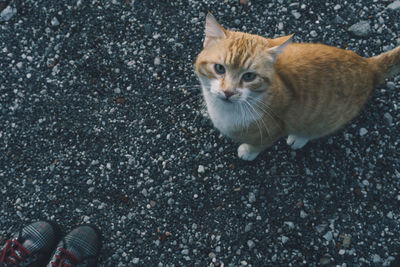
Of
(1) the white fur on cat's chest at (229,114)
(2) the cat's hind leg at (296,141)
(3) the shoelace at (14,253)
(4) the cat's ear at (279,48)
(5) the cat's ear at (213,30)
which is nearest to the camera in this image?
(4) the cat's ear at (279,48)

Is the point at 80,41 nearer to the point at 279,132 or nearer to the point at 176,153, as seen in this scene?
the point at 176,153

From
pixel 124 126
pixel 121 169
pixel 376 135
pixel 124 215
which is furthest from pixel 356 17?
pixel 124 215

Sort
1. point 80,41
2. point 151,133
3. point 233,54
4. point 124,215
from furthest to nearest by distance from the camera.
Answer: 1. point 80,41
2. point 151,133
3. point 124,215
4. point 233,54

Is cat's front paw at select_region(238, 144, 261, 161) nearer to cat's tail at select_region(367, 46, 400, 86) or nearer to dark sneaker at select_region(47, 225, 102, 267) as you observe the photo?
cat's tail at select_region(367, 46, 400, 86)

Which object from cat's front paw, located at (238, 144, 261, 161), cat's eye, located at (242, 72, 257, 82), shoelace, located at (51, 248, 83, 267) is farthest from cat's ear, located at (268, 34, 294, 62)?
shoelace, located at (51, 248, 83, 267)

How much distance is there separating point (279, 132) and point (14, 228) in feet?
7.75

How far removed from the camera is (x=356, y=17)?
9.65 ft

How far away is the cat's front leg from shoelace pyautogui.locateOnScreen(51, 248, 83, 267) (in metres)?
1.58

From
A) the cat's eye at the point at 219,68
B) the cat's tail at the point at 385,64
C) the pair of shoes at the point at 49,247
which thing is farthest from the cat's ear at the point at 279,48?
the pair of shoes at the point at 49,247

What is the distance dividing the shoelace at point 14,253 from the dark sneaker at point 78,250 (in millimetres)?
217

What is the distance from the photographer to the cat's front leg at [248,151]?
2.46 meters

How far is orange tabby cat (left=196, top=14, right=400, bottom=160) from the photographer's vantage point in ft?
6.17

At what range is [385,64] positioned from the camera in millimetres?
2086

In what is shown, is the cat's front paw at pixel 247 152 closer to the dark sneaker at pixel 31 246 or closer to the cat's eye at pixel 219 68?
→ the cat's eye at pixel 219 68
